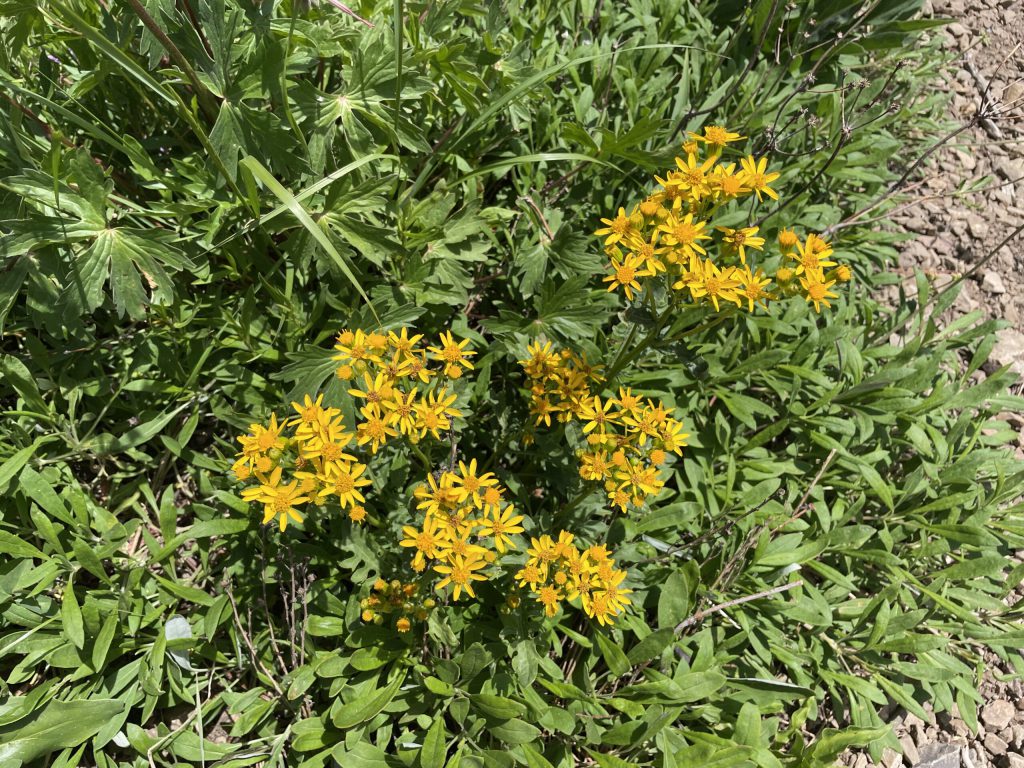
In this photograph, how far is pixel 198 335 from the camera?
312 cm

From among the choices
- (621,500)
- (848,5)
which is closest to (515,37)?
(848,5)

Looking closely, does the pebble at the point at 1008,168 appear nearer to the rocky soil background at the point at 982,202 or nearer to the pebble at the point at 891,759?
the rocky soil background at the point at 982,202

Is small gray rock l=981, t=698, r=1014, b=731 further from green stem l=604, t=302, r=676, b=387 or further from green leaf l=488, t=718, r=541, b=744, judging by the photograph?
green stem l=604, t=302, r=676, b=387

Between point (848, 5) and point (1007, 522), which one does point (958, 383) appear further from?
point (848, 5)

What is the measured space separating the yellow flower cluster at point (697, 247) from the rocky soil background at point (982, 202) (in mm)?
2310

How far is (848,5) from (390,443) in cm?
371

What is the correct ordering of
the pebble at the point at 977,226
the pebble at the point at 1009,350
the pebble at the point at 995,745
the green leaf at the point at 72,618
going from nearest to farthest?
the green leaf at the point at 72,618
the pebble at the point at 995,745
the pebble at the point at 1009,350
the pebble at the point at 977,226

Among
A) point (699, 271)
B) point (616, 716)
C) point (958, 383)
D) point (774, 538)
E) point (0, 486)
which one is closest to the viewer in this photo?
point (699, 271)

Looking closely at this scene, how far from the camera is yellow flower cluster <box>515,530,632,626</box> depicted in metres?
2.45

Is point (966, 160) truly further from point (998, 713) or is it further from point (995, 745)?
point (995, 745)

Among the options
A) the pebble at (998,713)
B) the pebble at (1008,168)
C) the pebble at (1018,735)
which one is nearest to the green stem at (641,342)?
the pebble at (998,713)

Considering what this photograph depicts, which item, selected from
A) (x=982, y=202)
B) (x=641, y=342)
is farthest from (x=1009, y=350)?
(x=641, y=342)

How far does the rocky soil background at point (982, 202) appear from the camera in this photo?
14.3 ft

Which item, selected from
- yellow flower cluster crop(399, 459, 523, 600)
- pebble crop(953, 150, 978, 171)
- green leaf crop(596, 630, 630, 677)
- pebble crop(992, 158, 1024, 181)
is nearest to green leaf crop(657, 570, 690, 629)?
green leaf crop(596, 630, 630, 677)
